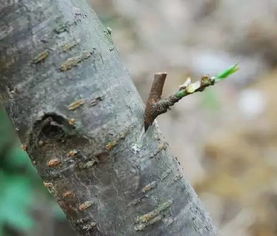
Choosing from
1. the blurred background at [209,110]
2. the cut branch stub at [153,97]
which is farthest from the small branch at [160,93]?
the blurred background at [209,110]

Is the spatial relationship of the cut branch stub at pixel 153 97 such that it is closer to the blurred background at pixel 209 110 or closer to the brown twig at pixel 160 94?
the brown twig at pixel 160 94

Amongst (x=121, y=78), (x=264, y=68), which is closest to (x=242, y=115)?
(x=264, y=68)

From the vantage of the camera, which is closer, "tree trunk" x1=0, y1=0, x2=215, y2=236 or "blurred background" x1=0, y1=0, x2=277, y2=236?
"tree trunk" x1=0, y1=0, x2=215, y2=236

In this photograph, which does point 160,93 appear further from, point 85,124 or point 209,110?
point 209,110

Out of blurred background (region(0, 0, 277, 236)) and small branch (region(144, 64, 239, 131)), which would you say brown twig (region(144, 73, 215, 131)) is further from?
blurred background (region(0, 0, 277, 236))

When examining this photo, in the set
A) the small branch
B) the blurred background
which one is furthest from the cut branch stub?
the blurred background

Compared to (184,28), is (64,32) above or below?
below

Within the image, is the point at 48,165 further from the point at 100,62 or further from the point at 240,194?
the point at 240,194
